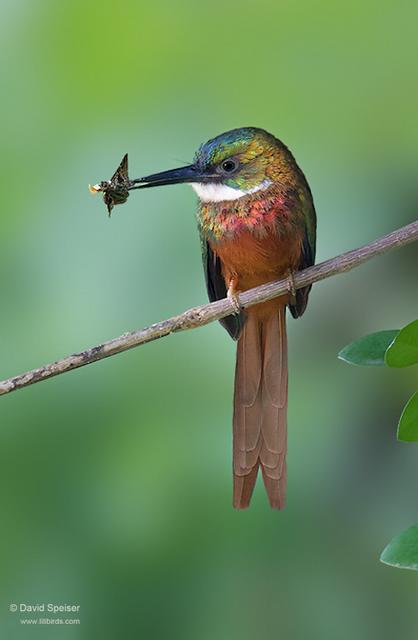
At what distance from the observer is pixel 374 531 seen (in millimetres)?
2143

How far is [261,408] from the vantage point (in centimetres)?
215

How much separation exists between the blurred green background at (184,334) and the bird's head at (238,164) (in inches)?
3.0

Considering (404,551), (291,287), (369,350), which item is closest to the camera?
(404,551)

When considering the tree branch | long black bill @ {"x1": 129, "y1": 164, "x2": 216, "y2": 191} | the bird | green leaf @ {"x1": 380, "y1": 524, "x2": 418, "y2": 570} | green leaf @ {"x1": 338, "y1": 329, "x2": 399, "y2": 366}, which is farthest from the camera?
the bird

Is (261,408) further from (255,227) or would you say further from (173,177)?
(173,177)

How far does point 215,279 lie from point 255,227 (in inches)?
8.0

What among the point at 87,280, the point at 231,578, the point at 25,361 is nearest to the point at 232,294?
the point at 87,280

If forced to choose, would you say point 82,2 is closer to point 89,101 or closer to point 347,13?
point 89,101

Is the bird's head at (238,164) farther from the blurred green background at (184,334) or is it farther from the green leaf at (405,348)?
the green leaf at (405,348)

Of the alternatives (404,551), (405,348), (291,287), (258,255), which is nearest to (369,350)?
(405,348)

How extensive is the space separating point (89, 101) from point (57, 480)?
91cm

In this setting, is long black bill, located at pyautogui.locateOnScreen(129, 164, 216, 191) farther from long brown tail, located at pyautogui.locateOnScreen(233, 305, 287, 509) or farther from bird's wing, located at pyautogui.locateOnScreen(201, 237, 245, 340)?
long brown tail, located at pyautogui.locateOnScreen(233, 305, 287, 509)

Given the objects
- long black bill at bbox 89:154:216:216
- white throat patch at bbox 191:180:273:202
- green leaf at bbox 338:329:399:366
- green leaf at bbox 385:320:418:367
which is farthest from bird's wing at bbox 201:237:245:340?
green leaf at bbox 385:320:418:367

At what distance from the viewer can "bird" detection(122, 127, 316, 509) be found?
7.32 feet
